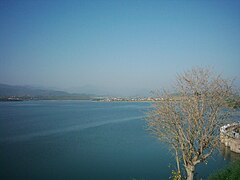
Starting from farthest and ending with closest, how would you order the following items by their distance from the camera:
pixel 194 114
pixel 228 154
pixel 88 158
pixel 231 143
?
1. pixel 231 143
2. pixel 228 154
3. pixel 88 158
4. pixel 194 114

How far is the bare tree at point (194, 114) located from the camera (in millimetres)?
12711

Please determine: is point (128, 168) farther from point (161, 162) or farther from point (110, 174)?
point (161, 162)

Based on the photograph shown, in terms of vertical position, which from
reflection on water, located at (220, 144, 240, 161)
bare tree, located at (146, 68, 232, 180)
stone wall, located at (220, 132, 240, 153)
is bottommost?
reflection on water, located at (220, 144, 240, 161)

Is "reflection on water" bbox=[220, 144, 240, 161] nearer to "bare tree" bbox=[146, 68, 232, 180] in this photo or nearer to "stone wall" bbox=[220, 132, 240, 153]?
"stone wall" bbox=[220, 132, 240, 153]

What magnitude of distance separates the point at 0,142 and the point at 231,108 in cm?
3194

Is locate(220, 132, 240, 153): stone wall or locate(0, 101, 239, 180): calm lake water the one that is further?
locate(220, 132, 240, 153): stone wall

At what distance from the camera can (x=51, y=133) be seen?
4316 centimetres

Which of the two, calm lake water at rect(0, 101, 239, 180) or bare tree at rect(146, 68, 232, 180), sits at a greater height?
bare tree at rect(146, 68, 232, 180)

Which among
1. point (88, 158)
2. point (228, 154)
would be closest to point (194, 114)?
point (88, 158)

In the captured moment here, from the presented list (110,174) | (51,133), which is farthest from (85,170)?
(51,133)

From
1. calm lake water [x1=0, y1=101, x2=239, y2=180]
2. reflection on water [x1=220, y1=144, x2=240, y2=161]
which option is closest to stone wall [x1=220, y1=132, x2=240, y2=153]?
reflection on water [x1=220, y1=144, x2=240, y2=161]

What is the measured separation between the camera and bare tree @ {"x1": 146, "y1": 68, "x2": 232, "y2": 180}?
12.7 m

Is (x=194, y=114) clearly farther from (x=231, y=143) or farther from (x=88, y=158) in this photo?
(x=231, y=143)

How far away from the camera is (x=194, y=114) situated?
12.7 m
